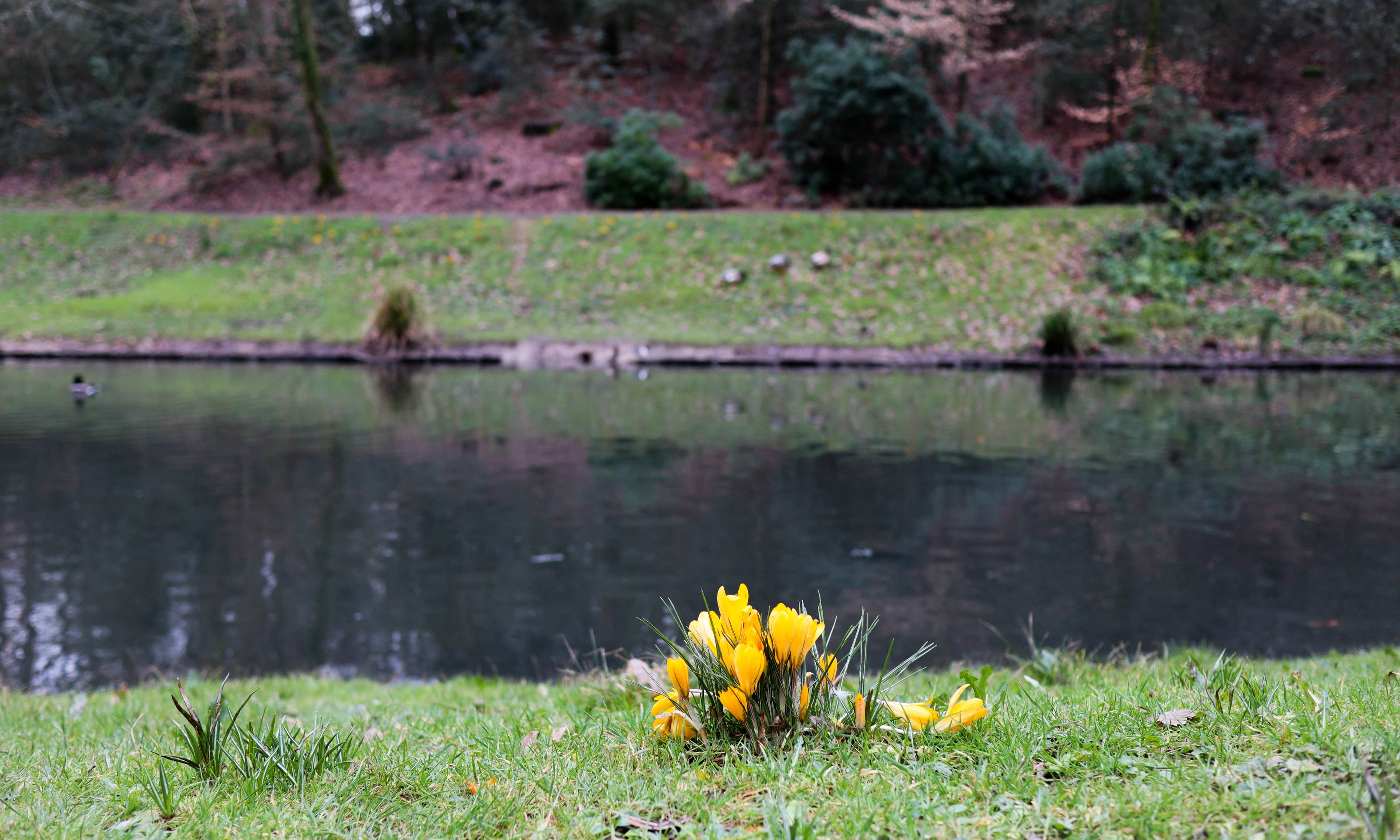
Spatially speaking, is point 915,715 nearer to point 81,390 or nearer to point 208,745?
point 208,745

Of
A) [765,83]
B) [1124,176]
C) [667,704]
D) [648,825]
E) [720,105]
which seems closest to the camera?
[648,825]

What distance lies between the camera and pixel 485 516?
825 cm

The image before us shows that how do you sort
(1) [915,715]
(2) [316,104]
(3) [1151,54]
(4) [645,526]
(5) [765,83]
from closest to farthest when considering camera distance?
(1) [915,715], (4) [645,526], (3) [1151,54], (2) [316,104], (5) [765,83]

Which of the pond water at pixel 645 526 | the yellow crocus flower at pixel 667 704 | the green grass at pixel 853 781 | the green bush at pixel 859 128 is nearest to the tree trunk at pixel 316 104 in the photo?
the green bush at pixel 859 128

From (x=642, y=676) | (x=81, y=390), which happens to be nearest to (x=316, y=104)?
(x=81, y=390)

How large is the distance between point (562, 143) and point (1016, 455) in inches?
978

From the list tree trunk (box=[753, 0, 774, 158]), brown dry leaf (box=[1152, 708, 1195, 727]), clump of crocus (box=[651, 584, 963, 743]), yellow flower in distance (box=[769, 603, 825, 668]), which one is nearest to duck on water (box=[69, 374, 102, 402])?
clump of crocus (box=[651, 584, 963, 743])

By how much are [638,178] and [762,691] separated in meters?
25.6

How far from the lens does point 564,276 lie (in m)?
22.8

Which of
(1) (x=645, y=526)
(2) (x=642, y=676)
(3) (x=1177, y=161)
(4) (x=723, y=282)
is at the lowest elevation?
(1) (x=645, y=526)

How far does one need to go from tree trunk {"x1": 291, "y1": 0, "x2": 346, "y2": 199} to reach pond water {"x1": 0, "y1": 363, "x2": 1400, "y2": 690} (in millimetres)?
15895

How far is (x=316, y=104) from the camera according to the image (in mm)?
26469

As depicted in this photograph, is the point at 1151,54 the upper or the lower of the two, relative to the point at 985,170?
upper

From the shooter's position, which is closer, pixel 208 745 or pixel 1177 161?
pixel 208 745
